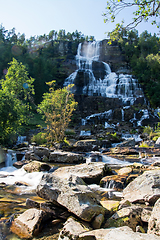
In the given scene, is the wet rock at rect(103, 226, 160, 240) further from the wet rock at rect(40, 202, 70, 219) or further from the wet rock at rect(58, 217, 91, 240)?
the wet rock at rect(40, 202, 70, 219)

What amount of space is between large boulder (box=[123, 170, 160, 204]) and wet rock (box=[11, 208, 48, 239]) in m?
2.24

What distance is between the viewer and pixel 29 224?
3.40m

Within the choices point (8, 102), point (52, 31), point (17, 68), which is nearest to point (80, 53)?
point (52, 31)

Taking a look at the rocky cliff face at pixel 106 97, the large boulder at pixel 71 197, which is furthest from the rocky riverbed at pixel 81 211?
the rocky cliff face at pixel 106 97

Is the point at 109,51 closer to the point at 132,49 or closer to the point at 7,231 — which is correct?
the point at 132,49

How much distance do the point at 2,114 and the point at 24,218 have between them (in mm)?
9779

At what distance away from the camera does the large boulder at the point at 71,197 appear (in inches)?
138

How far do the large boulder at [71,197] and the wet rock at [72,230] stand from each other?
6.8 inches

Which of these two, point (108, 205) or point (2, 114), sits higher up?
point (2, 114)

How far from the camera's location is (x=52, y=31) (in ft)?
272

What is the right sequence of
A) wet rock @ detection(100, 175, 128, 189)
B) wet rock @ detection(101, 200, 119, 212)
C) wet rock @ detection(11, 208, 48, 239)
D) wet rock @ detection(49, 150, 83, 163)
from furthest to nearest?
wet rock @ detection(49, 150, 83, 163) < wet rock @ detection(100, 175, 128, 189) < wet rock @ detection(101, 200, 119, 212) < wet rock @ detection(11, 208, 48, 239)

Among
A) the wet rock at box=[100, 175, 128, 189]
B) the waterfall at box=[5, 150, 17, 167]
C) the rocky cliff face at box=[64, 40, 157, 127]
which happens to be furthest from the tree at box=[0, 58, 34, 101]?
the wet rock at box=[100, 175, 128, 189]

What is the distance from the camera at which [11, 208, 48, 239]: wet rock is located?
329cm

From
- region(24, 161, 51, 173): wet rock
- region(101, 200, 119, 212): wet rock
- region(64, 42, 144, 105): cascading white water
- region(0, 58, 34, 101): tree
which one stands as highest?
region(64, 42, 144, 105): cascading white water
